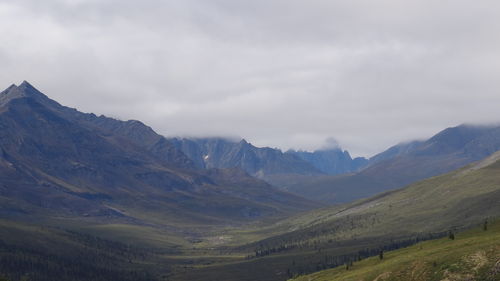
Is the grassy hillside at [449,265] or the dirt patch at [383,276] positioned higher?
the grassy hillside at [449,265]

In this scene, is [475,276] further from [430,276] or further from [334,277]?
[334,277]

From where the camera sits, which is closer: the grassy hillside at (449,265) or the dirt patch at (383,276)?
the grassy hillside at (449,265)

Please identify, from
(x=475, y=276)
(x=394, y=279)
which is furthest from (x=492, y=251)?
(x=394, y=279)

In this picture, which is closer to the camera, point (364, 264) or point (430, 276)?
point (430, 276)

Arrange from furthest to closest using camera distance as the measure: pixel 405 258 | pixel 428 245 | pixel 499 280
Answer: pixel 428 245
pixel 405 258
pixel 499 280

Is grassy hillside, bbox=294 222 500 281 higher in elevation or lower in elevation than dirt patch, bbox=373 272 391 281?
higher

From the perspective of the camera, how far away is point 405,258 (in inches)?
6324

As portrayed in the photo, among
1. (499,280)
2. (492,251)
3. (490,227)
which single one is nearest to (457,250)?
(492,251)

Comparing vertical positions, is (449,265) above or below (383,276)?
above

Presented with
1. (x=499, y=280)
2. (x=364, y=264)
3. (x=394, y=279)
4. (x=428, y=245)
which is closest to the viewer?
→ (x=499, y=280)

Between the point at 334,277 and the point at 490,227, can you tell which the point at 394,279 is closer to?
the point at 334,277

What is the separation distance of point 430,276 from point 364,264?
207ft

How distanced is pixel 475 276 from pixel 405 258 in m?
35.6

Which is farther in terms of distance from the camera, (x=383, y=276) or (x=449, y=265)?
(x=383, y=276)
